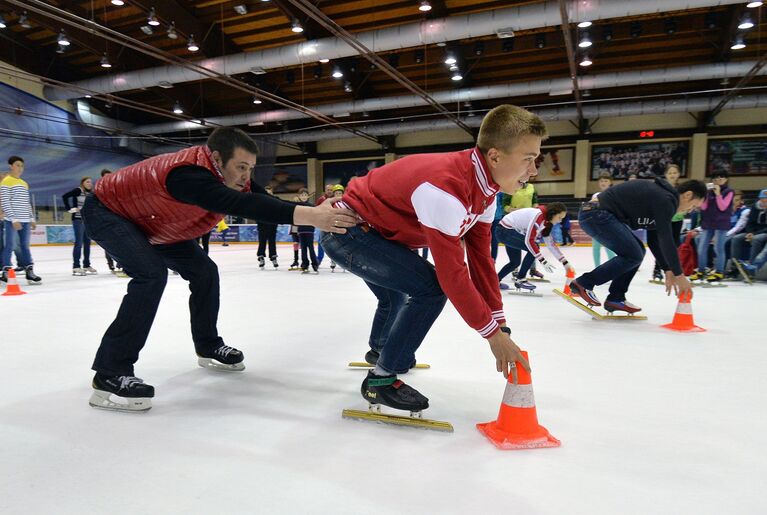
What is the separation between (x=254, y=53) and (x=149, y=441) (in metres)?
11.9

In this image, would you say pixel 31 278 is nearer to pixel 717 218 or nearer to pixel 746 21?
pixel 717 218

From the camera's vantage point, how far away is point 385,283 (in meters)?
1.65

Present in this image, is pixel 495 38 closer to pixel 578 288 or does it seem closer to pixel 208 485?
pixel 578 288

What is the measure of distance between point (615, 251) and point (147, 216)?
10.8 ft

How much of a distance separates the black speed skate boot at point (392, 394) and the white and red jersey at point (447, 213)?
1.40 ft

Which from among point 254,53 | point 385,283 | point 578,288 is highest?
point 254,53

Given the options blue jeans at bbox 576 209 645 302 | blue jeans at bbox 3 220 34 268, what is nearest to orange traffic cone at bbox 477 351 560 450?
blue jeans at bbox 576 209 645 302

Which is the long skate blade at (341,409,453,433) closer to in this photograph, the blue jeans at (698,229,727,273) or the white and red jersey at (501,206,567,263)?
the white and red jersey at (501,206,567,263)

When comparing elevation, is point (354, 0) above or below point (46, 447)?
above

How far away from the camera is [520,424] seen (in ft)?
4.65

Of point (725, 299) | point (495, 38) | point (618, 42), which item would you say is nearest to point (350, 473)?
point (725, 299)

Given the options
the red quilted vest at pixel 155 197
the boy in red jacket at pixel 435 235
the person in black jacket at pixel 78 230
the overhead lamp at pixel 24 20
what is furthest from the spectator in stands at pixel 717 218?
the overhead lamp at pixel 24 20

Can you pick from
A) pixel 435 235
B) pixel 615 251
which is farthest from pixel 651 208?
pixel 435 235

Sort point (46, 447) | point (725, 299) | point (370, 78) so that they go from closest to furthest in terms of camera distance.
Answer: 1. point (46, 447)
2. point (725, 299)
3. point (370, 78)
